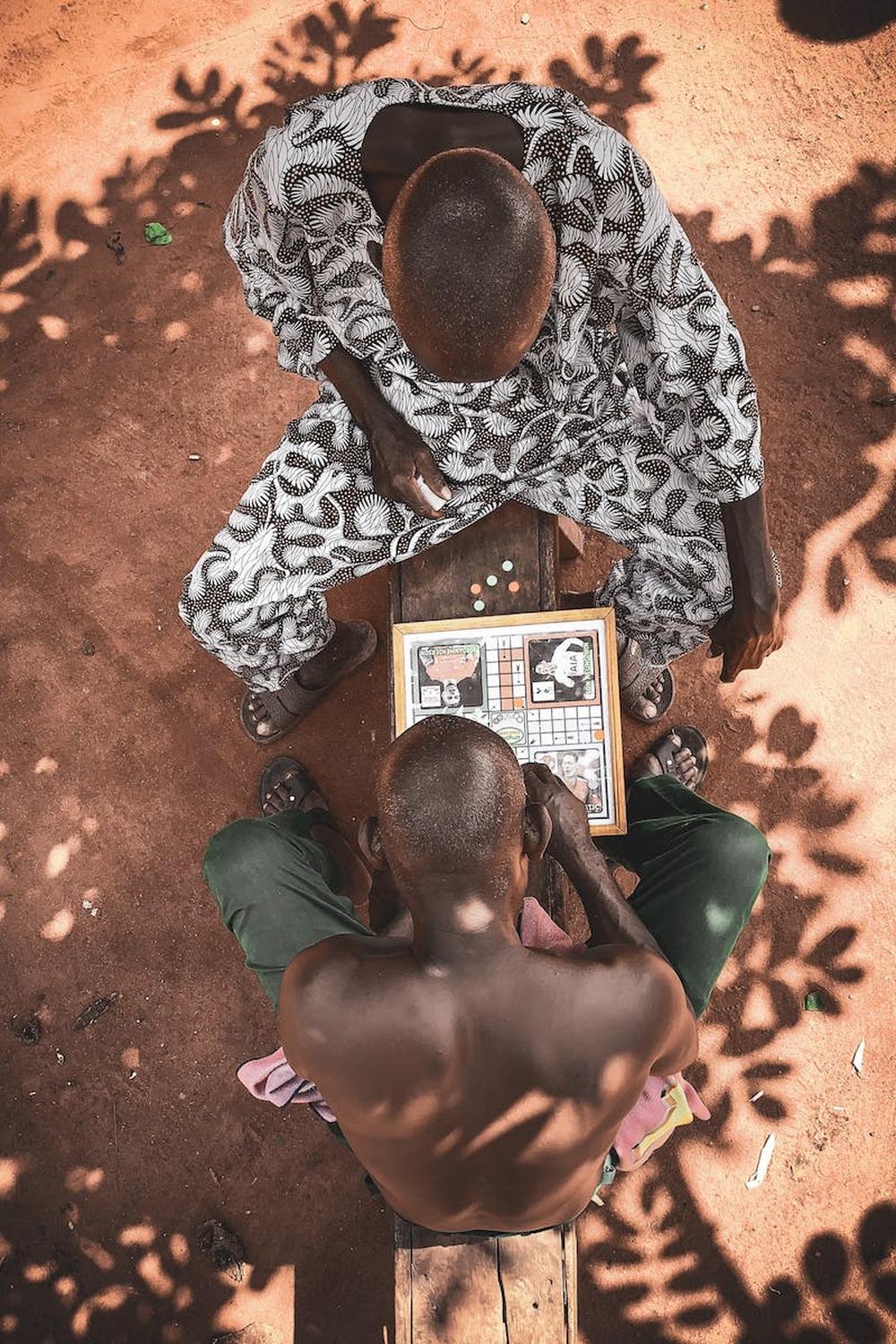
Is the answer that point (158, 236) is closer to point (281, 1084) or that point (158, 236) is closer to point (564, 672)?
point (564, 672)

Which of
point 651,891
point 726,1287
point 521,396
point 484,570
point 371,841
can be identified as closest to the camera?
point 371,841

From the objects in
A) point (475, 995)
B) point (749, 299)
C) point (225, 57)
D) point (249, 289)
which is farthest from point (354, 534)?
point (225, 57)

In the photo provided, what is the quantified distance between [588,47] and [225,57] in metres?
1.74

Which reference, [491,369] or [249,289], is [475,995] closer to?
[491,369]

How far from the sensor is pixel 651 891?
271 centimetres

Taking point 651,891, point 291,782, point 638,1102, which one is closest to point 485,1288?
point 638,1102

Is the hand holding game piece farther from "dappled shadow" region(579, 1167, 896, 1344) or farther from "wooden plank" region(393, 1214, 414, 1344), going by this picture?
"dappled shadow" region(579, 1167, 896, 1344)

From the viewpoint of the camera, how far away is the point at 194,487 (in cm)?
410

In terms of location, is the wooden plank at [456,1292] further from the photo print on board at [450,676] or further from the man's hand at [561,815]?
the photo print on board at [450,676]

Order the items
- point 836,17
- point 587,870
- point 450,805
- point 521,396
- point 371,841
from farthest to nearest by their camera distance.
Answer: point 836,17
point 521,396
point 587,870
point 371,841
point 450,805

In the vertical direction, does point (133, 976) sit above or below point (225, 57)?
below

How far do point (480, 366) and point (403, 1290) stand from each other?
2.53 m

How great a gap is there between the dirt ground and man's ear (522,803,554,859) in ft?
5.57

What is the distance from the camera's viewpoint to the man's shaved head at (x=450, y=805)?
1.93 meters
